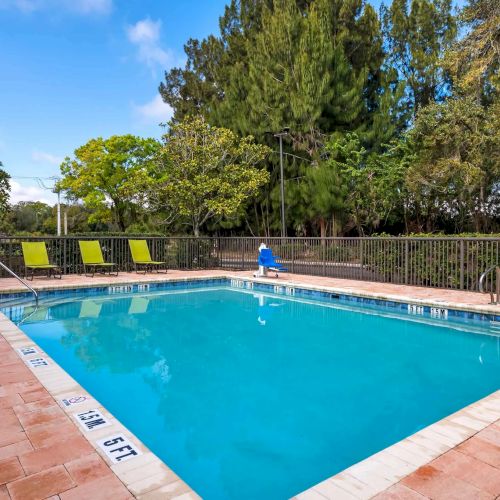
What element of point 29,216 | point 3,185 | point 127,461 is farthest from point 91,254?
point 29,216

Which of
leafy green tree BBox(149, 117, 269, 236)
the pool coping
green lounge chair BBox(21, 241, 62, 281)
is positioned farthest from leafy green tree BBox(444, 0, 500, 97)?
the pool coping

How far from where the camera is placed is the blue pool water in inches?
103

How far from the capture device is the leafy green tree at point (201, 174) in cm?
1455

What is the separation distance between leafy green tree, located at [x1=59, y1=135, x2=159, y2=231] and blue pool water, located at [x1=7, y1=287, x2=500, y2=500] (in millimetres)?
17016

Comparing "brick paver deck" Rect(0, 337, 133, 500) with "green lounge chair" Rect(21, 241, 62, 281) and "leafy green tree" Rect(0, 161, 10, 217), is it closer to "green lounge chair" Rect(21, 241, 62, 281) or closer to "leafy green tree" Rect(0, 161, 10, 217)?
"green lounge chair" Rect(21, 241, 62, 281)

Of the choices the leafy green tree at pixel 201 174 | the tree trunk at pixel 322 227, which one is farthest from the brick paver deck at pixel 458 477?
the tree trunk at pixel 322 227

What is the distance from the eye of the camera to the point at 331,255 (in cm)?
1115

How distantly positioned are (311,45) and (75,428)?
17481 millimetres

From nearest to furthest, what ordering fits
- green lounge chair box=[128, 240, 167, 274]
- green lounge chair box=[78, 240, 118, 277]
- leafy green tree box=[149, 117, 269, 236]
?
green lounge chair box=[78, 240, 118, 277] → green lounge chair box=[128, 240, 167, 274] → leafy green tree box=[149, 117, 269, 236]

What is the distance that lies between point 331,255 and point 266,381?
7.54 m

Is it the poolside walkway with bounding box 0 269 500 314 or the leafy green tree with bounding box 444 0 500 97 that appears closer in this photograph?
the poolside walkway with bounding box 0 269 500 314

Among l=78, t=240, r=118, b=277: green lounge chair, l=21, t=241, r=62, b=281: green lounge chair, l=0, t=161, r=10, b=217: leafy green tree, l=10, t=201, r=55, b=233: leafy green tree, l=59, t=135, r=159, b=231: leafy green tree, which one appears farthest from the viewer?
l=10, t=201, r=55, b=233: leafy green tree

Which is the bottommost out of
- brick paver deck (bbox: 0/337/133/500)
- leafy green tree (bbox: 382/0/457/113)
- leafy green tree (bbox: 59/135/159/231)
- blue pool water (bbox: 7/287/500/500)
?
blue pool water (bbox: 7/287/500/500)

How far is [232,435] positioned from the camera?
9.48 ft
